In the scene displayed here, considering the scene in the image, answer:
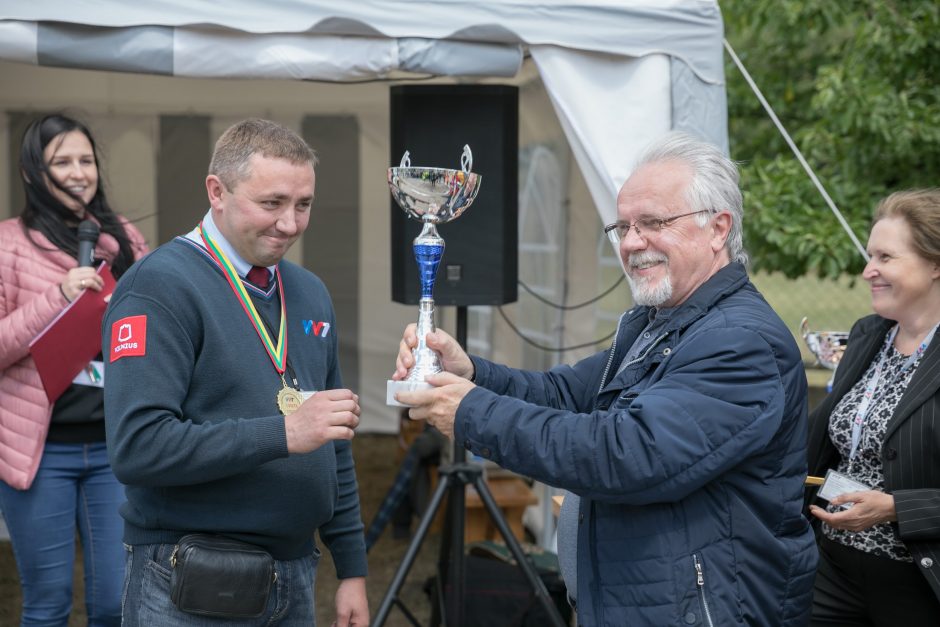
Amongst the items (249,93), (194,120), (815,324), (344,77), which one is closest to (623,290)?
(344,77)

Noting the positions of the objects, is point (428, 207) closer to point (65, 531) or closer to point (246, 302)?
point (246, 302)

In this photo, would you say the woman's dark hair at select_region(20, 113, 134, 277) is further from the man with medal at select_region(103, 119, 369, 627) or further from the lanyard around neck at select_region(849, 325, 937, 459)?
the lanyard around neck at select_region(849, 325, 937, 459)

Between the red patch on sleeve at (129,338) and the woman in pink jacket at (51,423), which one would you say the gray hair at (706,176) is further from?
the woman in pink jacket at (51,423)

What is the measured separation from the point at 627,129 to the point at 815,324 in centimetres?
818

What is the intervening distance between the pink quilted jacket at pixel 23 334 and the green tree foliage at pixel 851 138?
3.42 metres

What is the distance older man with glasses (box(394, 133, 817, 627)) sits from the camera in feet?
5.47

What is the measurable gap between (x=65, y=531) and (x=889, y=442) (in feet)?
7.14

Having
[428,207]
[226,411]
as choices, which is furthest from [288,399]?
[428,207]

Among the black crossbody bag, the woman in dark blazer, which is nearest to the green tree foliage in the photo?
the woman in dark blazer

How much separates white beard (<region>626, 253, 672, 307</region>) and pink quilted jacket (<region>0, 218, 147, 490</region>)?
1628 millimetres

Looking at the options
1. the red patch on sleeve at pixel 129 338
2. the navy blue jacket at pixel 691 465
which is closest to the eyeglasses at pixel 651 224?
the navy blue jacket at pixel 691 465

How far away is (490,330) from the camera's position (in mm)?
6203

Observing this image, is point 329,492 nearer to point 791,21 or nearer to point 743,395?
point 743,395

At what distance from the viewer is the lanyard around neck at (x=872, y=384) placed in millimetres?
2578
